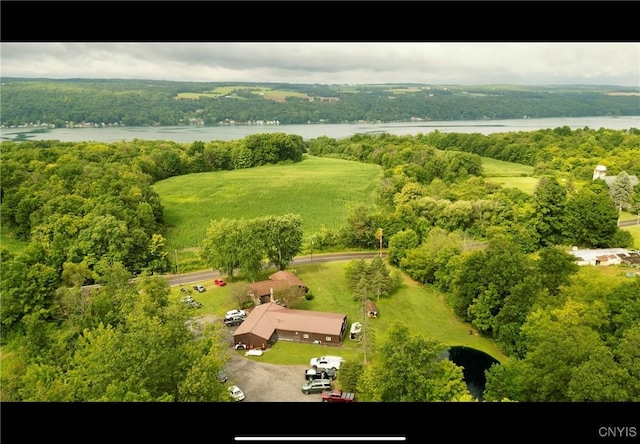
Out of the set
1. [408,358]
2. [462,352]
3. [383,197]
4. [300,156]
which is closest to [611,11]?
[408,358]

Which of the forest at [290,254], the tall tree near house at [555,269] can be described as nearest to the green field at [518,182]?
the forest at [290,254]

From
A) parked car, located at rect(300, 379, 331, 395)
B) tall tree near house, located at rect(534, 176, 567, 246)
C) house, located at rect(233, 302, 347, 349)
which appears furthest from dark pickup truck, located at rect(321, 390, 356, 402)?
tall tree near house, located at rect(534, 176, 567, 246)

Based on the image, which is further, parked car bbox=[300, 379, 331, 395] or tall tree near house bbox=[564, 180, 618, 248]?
tall tree near house bbox=[564, 180, 618, 248]

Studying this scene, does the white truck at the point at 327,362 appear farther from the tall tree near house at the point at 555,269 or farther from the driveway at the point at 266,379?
the tall tree near house at the point at 555,269

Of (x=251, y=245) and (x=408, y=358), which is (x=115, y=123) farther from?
(x=408, y=358)

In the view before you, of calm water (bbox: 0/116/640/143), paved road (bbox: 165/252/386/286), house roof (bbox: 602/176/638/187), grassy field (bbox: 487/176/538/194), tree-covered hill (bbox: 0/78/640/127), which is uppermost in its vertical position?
tree-covered hill (bbox: 0/78/640/127)

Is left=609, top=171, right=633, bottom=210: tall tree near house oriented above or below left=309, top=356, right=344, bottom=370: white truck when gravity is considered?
above

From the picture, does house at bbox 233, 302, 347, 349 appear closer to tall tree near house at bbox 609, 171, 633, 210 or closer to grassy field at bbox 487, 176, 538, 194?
tall tree near house at bbox 609, 171, 633, 210

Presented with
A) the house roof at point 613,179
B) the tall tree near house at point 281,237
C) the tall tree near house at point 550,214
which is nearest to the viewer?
the tall tree near house at point 281,237
